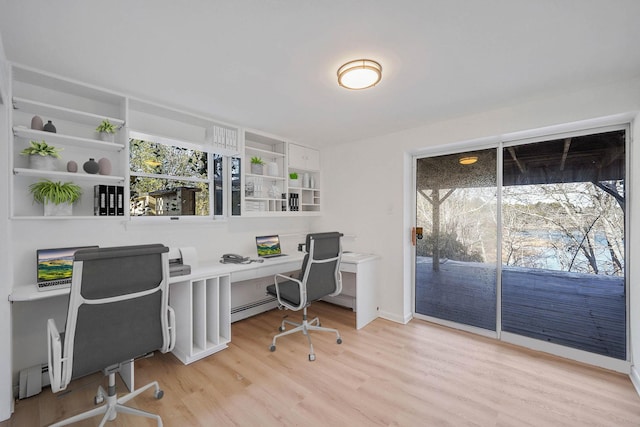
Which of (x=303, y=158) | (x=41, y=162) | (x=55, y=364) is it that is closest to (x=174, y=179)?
(x=41, y=162)

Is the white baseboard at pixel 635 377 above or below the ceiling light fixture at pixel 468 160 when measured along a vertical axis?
below

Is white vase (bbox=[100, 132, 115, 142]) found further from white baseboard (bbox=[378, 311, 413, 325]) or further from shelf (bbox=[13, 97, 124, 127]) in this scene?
white baseboard (bbox=[378, 311, 413, 325])

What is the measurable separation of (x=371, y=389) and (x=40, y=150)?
Answer: 10.5 ft

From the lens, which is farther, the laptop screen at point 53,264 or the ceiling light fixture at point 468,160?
the ceiling light fixture at point 468,160

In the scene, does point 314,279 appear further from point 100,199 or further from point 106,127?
point 106,127

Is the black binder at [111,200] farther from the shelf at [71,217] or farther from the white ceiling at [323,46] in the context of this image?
the white ceiling at [323,46]

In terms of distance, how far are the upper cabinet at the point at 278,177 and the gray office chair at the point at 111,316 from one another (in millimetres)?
1853

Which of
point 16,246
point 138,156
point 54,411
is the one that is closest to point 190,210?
point 138,156

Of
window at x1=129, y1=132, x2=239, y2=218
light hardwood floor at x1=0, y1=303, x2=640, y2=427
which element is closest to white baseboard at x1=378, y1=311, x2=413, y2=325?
light hardwood floor at x1=0, y1=303, x2=640, y2=427

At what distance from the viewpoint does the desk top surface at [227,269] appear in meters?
1.93

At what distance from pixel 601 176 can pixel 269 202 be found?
362cm

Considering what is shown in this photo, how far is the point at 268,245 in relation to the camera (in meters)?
3.74

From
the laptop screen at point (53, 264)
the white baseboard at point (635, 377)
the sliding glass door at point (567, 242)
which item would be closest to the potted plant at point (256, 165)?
the laptop screen at point (53, 264)

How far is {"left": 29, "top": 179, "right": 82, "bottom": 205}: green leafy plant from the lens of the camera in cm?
218
